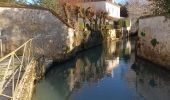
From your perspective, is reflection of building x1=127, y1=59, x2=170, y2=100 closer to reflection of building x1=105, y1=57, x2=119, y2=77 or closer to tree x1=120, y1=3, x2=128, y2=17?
reflection of building x1=105, y1=57, x2=119, y2=77

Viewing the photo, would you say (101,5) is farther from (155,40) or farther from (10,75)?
(10,75)

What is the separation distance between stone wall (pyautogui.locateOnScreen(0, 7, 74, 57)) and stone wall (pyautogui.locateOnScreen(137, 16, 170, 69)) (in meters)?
6.21

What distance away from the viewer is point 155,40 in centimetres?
2383

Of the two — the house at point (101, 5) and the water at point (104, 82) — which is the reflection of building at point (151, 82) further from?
the house at point (101, 5)

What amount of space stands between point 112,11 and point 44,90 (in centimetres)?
5277

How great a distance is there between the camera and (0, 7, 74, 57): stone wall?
80.9 feet

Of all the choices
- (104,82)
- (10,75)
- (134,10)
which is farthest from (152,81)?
(134,10)

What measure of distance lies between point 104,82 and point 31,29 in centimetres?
847

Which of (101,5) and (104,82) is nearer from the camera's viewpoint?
(104,82)

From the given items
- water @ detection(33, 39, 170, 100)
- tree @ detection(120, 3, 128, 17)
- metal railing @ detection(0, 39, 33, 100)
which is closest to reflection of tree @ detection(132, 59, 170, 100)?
water @ detection(33, 39, 170, 100)

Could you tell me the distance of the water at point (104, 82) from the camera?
15.4 meters

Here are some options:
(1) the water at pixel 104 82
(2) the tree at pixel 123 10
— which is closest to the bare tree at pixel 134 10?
(2) the tree at pixel 123 10

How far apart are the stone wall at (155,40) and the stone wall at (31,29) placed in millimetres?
6206

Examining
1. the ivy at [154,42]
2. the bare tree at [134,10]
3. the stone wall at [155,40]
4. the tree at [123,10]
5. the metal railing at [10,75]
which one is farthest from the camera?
the tree at [123,10]
